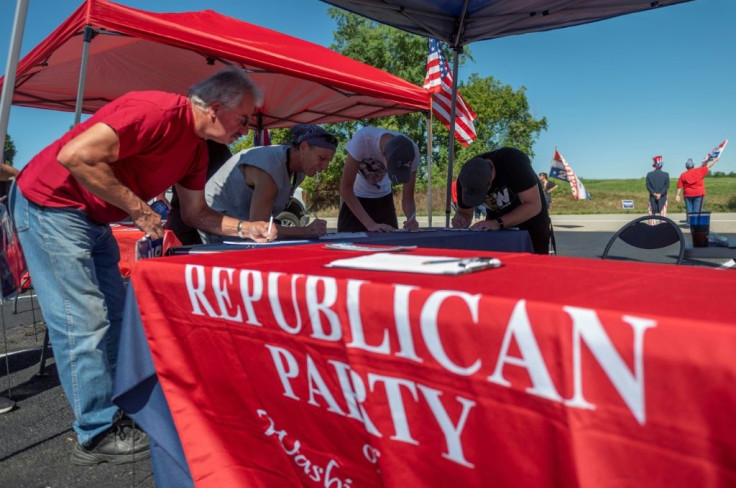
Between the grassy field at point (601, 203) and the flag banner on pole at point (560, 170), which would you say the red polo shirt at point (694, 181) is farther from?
the grassy field at point (601, 203)

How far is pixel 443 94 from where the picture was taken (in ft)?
19.9

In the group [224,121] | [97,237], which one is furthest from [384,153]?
[97,237]

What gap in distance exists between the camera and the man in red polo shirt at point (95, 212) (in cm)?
175

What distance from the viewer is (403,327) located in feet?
2.98

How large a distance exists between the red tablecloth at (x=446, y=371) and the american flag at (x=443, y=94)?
470 centimetres

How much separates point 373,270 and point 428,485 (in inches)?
16.4

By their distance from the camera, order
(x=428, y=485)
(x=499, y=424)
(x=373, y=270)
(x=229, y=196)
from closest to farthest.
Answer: (x=499, y=424), (x=428, y=485), (x=373, y=270), (x=229, y=196)

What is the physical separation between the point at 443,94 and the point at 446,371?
220 inches

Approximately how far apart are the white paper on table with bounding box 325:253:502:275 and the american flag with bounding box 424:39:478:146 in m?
4.81

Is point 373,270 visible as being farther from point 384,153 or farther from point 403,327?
point 384,153

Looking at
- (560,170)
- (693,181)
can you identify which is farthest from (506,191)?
(560,170)

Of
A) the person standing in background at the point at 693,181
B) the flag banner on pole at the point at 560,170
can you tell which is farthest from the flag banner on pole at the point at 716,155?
the flag banner on pole at the point at 560,170

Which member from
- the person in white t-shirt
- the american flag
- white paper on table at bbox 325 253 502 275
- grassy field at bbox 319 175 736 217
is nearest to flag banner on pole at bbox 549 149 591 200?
grassy field at bbox 319 175 736 217

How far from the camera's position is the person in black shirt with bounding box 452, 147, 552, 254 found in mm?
2906
